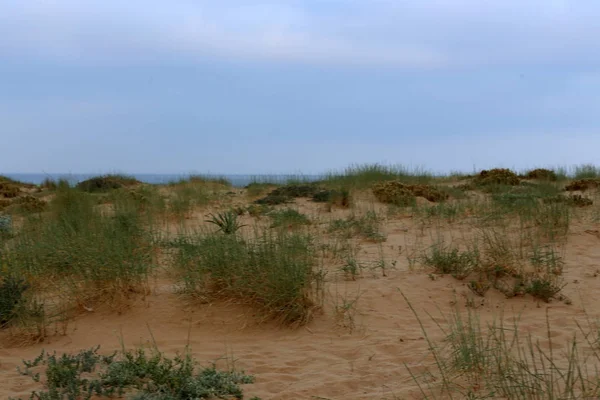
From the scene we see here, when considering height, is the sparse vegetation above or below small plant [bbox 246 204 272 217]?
below

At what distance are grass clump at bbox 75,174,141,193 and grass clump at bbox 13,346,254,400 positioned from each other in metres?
11.2

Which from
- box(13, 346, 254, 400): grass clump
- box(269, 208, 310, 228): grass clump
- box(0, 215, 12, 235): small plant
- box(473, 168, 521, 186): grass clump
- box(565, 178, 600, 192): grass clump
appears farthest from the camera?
box(473, 168, 521, 186): grass clump

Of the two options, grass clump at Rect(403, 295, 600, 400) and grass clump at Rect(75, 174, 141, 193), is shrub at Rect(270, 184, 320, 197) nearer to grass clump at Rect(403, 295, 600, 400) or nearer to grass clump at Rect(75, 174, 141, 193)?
grass clump at Rect(75, 174, 141, 193)

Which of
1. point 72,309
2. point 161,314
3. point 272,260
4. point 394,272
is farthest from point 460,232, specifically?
point 72,309

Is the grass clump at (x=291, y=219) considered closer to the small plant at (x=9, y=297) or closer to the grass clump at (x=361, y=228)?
the grass clump at (x=361, y=228)

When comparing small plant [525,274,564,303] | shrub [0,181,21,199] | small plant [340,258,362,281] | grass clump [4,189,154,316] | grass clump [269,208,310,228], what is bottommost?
small plant [525,274,564,303]

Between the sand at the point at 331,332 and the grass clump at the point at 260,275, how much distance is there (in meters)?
0.14

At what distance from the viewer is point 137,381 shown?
3602mm

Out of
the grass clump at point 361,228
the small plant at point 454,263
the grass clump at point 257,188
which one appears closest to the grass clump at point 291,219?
the grass clump at point 361,228

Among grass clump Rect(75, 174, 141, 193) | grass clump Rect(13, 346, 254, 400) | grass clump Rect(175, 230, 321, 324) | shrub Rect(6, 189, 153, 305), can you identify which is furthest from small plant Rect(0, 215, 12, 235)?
grass clump Rect(75, 174, 141, 193)

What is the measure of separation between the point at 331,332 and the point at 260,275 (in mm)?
819

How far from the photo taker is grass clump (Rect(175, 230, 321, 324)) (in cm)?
484

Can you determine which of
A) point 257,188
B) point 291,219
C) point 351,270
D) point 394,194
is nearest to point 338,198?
point 394,194

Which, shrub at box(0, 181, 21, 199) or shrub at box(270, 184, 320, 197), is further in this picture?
shrub at box(0, 181, 21, 199)
